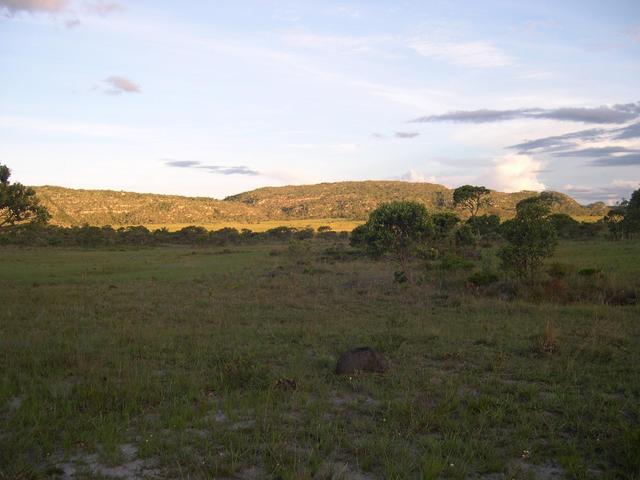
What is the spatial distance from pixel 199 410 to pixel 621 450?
5579 mm

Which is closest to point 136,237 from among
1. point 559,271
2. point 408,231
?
point 408,231

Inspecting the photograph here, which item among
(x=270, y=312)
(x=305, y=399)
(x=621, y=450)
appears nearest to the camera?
(x=621, y=450)

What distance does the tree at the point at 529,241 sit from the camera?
20641mm

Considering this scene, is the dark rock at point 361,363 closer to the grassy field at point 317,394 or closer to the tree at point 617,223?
the grassy field at point 317,394

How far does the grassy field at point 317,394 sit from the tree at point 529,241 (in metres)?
3.92

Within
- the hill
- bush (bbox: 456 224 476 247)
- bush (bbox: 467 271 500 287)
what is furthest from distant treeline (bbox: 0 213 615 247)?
the hill

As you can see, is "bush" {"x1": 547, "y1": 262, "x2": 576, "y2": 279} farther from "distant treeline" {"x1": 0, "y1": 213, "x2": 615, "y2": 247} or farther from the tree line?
"distant treeline" {"x1": 0, "y1": 213, "x2": 615, "y2": 247}

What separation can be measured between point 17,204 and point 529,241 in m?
22.4

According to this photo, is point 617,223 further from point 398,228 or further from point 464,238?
point 398,228

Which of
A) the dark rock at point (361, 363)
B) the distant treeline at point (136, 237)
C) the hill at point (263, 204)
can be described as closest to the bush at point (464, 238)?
the distant treeline at point (136, 237)

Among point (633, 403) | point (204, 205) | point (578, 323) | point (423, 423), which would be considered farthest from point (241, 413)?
point (204, 205)

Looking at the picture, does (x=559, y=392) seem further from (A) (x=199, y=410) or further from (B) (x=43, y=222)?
(B) (x=43, y=222)

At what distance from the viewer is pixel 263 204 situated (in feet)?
611

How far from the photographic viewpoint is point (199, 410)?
7516 millimetres
